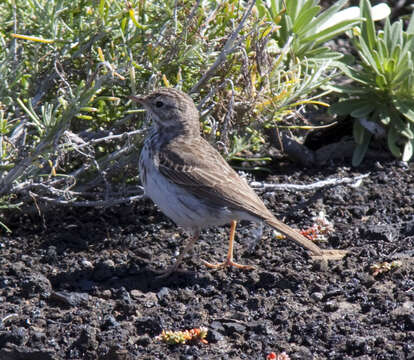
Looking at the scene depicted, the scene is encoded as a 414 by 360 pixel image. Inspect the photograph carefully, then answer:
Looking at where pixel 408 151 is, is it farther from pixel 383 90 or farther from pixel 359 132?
pixel 383 90

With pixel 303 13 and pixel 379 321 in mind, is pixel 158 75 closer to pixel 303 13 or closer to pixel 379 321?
pixel 303 13

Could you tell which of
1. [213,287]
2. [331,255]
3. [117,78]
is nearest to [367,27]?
[331,255]

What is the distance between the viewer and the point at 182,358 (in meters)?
4.95

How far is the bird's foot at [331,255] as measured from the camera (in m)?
6.51

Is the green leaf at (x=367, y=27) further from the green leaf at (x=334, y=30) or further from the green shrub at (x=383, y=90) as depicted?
the green leaf at (x=334, y=30)

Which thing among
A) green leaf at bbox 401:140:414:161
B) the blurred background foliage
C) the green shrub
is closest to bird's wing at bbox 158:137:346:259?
the blurred background foliage

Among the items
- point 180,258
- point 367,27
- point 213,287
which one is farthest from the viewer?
point 367,27

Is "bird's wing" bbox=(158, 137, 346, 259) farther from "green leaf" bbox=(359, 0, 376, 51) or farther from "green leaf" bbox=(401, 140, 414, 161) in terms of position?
A: "green leaf" bbox=(359, 0, 376, 51)

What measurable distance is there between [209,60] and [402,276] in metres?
2.64

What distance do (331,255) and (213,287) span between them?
A: 3.89 ft

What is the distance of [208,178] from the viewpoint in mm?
6418

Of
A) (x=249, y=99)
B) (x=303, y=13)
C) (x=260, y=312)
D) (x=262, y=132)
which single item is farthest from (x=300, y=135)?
(x=260, y=312)

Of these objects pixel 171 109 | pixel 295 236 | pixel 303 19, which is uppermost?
pixel 303 19

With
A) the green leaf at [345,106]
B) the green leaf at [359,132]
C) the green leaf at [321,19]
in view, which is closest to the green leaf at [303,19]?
the green leaf at [321,19]
